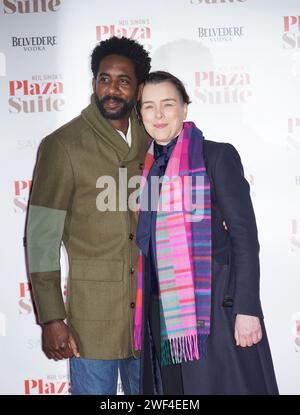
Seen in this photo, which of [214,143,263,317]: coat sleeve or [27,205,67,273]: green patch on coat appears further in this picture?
[27,205,67,273]: green patch on coat

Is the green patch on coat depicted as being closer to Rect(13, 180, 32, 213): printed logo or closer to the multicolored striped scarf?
the multicolored striped scarf

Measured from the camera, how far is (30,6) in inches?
106

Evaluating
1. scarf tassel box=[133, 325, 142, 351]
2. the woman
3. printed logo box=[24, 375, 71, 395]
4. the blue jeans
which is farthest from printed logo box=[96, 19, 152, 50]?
printed logo box=[24, 375, 71, 395]

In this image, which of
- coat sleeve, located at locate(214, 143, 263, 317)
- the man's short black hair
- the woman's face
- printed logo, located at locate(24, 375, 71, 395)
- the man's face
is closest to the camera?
coat sleeve, located at locate(214, 143, 263, 317)

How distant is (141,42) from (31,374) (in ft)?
5.87

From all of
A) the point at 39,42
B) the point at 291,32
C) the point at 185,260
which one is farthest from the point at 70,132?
the point at 291,32

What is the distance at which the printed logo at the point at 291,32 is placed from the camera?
265 centimetres

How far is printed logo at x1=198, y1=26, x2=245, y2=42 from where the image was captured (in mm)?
2650

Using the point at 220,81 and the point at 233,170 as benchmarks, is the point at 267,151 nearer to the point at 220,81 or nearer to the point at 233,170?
the point at 220,81

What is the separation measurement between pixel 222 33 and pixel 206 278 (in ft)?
4.46

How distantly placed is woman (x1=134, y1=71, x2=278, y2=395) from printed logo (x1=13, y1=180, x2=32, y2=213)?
37.8 inches

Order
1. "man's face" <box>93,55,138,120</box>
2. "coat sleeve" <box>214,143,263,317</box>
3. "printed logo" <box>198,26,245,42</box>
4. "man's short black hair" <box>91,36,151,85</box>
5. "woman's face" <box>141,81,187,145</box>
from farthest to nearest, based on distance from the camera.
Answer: "printed logo" <box>198,26,245,42</box> → "man's short black hair" <box>91,36,151,85</box> → "man's face" <box>93,55,138,120</box> → "woman's face" <box>141,81,187,145</box> → "coat sleeve" <box>214,143,263,317</box>

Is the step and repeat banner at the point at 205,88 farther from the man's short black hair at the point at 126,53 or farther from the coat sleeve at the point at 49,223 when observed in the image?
the coat sleeve at the point at 49,223
